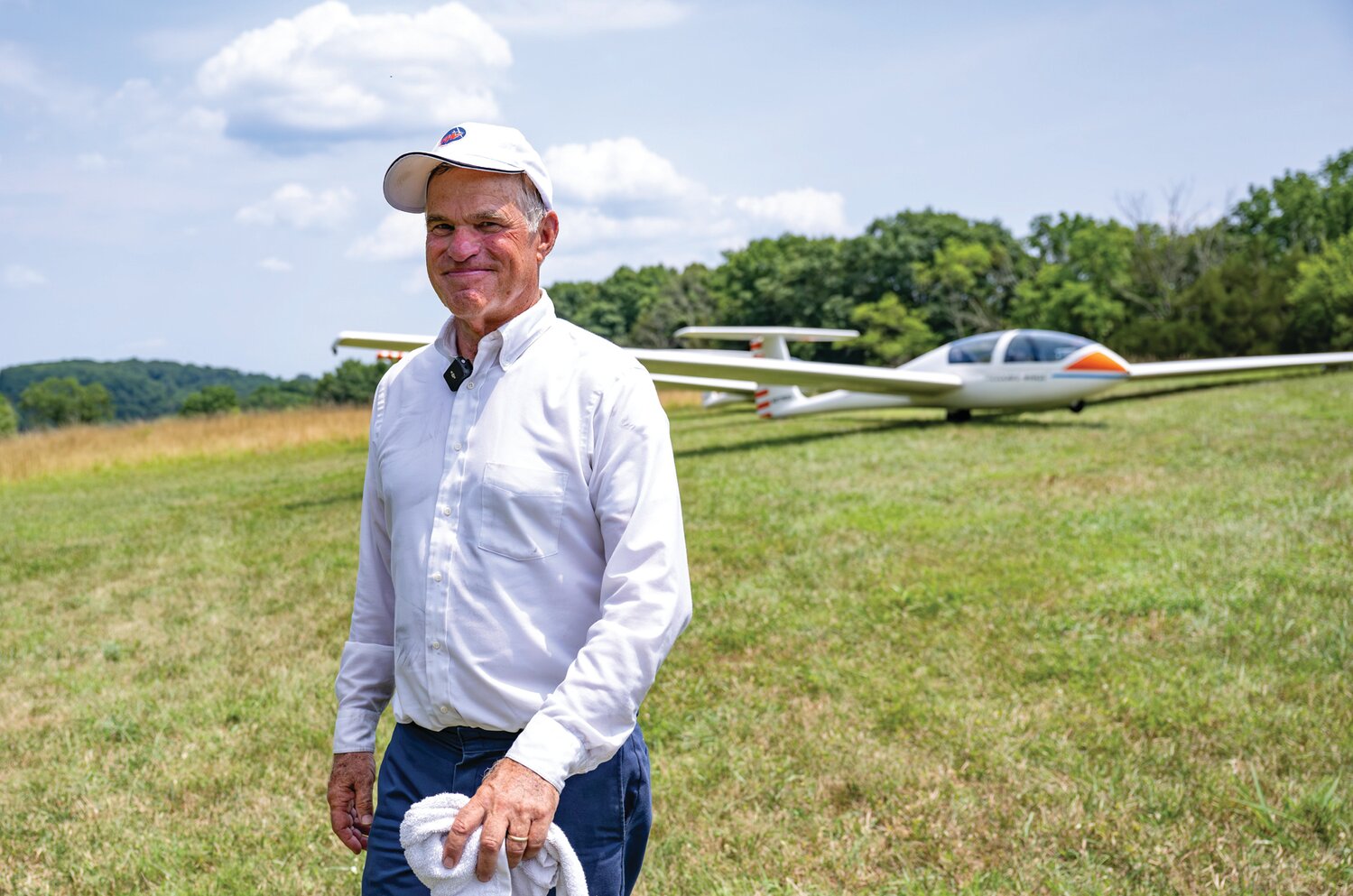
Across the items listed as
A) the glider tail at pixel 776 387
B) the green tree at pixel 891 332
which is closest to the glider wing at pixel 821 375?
the glider tail at pixel 776 387

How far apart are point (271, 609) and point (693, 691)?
3.42 meters

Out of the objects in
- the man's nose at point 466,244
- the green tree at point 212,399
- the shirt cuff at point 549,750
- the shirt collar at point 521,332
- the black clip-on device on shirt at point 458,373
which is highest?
the green tree at point 212,399

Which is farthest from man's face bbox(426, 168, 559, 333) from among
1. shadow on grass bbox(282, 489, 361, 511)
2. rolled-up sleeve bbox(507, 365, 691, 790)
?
shadow on grass bbox(282, 489, 361, 511)

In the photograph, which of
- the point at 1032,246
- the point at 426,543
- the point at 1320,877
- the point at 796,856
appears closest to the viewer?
the point at 426,543

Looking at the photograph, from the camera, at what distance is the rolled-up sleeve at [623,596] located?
144 centimetres

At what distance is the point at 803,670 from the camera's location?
15.6 ft

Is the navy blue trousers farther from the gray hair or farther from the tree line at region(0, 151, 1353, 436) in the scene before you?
the tree line at region(0, 151, 1353, 436)

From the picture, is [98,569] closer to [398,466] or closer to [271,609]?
[271,609]

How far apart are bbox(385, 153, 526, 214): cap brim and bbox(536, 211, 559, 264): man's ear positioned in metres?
0.13

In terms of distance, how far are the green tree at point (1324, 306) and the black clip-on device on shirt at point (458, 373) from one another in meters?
38.8

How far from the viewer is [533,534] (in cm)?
162

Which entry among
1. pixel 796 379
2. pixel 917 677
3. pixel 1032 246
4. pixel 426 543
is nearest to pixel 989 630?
pixel 917 677

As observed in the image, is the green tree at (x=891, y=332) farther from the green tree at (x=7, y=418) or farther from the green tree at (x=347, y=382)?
the green tree at (x=7, y=418)

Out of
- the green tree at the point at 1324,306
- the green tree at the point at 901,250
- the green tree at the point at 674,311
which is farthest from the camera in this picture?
the green tree at the point at 674,311
